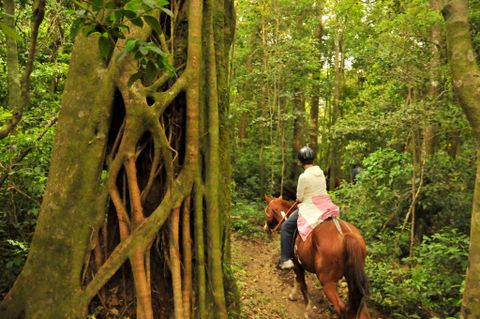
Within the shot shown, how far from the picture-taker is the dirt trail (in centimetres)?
629

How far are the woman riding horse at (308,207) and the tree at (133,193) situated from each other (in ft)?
8.05

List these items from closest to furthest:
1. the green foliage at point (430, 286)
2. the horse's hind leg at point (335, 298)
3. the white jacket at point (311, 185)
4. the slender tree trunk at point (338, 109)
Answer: the horse's hind leg at point (335, 298)
the green foliage at point (430, 286)
the white jacket at point (311, 185)
the slender tree trunk at point (338, 109)

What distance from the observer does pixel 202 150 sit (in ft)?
13.7

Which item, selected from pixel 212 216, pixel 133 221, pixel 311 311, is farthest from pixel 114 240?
pixel 311 311

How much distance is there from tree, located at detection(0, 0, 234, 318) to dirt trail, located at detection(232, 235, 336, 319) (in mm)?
1831

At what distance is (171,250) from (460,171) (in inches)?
278

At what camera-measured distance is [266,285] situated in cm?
806

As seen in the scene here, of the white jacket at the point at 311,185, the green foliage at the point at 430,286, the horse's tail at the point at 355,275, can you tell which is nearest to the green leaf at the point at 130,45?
the horse's tail at the point at 355,275

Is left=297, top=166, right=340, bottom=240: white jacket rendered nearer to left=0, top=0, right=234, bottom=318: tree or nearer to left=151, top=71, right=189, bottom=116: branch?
left=0, top=0, right=234, bottom=318: tree

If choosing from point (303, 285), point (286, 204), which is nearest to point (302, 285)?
point (303, 285)

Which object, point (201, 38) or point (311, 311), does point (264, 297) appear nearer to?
point (311, 311)

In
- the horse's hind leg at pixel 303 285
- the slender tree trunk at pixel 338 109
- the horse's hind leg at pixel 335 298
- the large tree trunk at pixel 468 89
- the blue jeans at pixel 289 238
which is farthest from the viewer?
the slender tree trunk at pixel 338 109

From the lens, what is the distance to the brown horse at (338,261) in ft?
17.8

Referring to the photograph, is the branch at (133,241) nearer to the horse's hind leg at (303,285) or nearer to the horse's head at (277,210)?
the horse's hind leg at (303,285)
